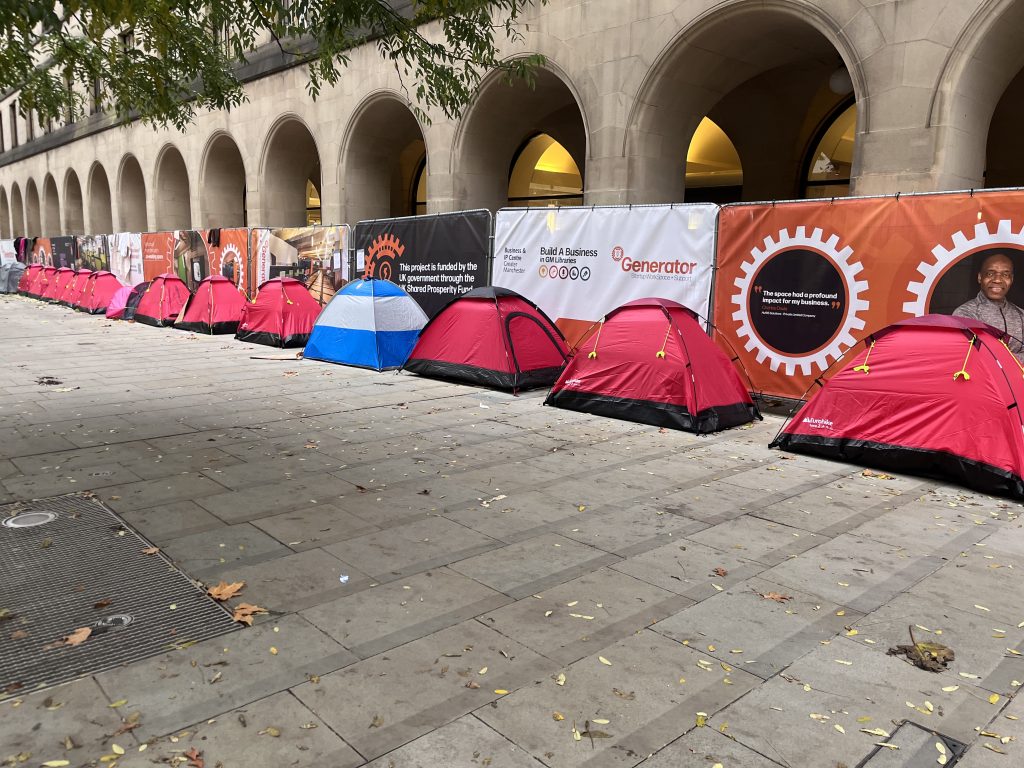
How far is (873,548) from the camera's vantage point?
5047 mm

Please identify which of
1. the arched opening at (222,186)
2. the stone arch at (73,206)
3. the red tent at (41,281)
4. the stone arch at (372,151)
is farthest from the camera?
the stone arch at (73,206)

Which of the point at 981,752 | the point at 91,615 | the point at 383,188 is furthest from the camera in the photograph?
the point at 383,188

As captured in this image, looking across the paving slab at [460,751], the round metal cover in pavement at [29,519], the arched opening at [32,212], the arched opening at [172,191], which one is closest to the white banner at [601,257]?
the round metal cover in pavement at [29,519]

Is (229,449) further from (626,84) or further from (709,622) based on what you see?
(626,84)

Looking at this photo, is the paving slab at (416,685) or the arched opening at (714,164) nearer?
the paving slab at (416,685)

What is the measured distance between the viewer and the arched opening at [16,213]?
5097cm

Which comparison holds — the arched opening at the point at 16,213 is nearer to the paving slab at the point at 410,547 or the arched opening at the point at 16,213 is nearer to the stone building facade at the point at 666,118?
the stone building facade at the point at 666,118

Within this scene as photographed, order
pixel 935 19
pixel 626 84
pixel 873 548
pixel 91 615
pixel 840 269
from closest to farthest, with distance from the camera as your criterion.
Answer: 1. pixel 91 615
2. pixel 873 548
3. pixel 840 269
4. pixel 935 19
5. pixel 626 84

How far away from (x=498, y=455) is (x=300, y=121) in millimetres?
18263

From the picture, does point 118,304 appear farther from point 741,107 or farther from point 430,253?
point 741,107

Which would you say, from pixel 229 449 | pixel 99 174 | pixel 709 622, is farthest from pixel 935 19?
pixel 99 174

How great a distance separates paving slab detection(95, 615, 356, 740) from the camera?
306 centimetres

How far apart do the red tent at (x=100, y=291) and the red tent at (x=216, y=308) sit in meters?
5.82

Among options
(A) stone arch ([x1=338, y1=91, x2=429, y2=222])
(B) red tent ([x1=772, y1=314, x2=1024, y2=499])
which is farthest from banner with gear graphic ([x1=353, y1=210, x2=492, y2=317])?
(B) red tent ([x1=772, y1=314, x2=1024, y2=499])
